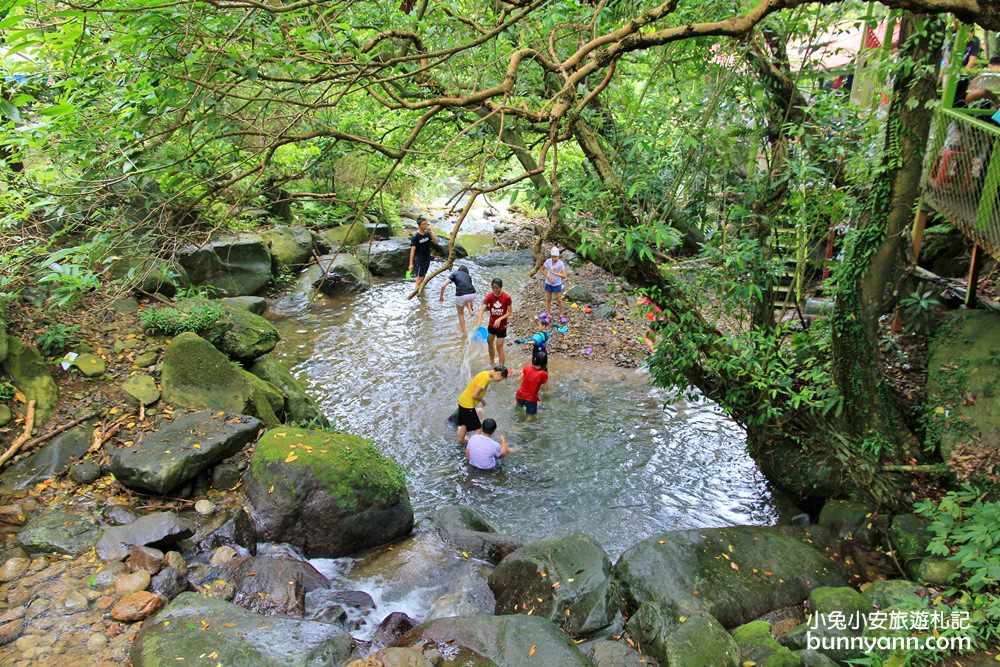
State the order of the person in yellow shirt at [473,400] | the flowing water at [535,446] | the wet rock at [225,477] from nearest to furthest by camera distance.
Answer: the wet rock at [225,477] → the flowing water at [535,446] → the person in yellow shirt at [473,400]

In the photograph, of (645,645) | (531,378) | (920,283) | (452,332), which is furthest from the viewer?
(452,332)

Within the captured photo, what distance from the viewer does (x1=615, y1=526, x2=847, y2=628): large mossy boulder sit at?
5.05 meters

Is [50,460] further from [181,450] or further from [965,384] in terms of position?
[965,384]

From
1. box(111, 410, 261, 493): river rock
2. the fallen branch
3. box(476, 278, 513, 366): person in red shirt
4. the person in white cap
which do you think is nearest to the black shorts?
box(476, 278, 513, 366): person in red shirt

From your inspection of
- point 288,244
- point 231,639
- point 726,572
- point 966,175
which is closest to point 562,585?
point 726,572

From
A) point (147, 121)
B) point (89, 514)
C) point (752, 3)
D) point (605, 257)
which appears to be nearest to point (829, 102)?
point (752, 3)

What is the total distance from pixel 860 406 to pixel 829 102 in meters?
3.00

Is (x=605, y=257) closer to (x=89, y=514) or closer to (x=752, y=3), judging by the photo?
(x=752, y=3)

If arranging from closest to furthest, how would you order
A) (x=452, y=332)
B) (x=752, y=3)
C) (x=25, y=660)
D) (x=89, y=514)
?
(x=25, y=660) < (x=89, y=514) < (x=752, y=3) < (x=452, y=332)

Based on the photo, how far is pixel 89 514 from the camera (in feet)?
17.1

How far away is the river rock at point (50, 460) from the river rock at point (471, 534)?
3596 millimetres

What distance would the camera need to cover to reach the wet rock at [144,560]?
4.69m

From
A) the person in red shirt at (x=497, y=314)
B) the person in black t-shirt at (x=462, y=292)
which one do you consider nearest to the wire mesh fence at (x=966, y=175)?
the person in red shirt at (x=497, y=314)

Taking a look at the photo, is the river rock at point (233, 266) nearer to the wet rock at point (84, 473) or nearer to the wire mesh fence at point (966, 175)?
the wet rock at point (84, 473)
